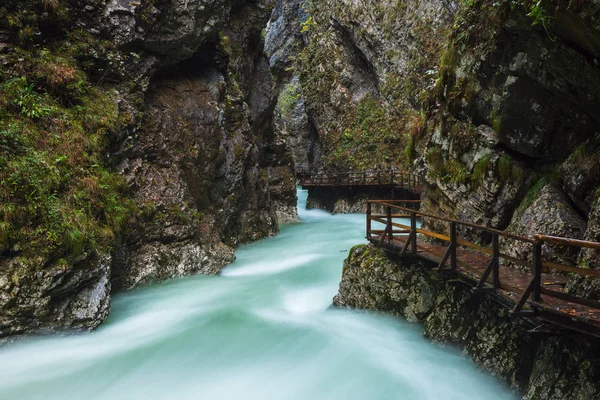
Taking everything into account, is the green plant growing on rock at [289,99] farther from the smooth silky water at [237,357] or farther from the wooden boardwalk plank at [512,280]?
the wooden boardwalk plank at [512,280]

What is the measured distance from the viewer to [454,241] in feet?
21.1

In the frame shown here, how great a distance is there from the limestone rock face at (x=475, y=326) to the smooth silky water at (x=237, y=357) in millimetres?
304

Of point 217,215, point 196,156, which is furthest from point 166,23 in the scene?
point 217,215

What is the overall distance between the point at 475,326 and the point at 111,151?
10.5 metres

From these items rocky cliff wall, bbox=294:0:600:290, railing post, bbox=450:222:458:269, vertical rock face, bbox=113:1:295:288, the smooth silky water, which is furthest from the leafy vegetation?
rocky cliff wall, bbox=294:0:600:290

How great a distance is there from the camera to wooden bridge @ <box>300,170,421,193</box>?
25080mm

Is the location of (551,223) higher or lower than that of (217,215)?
higher

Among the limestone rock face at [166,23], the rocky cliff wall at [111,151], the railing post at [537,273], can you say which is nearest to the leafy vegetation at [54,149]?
the rocky cliff wall at [111,151]

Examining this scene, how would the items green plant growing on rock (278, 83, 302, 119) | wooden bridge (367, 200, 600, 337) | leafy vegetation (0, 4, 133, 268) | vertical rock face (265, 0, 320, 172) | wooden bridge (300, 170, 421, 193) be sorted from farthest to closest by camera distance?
vertical rock face (265, 0, 320, 172) → green plant growing on rock (278, 83, 302, 119) → wooden bridge (300, 170, 421, 193) → leafy vegetation (0, 4, 133, 268) → wooden bridge (367, 200, 600, 337)

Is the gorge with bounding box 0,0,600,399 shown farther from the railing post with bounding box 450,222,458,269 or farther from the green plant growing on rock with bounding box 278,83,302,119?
the green plant growing on rock with bounding box 278,83,302,119

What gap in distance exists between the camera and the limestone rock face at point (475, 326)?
479 cm

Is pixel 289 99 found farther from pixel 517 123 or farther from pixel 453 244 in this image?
pixel 453 244

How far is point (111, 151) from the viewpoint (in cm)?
1084

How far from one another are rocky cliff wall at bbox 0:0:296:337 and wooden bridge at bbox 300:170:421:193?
1137 cm
